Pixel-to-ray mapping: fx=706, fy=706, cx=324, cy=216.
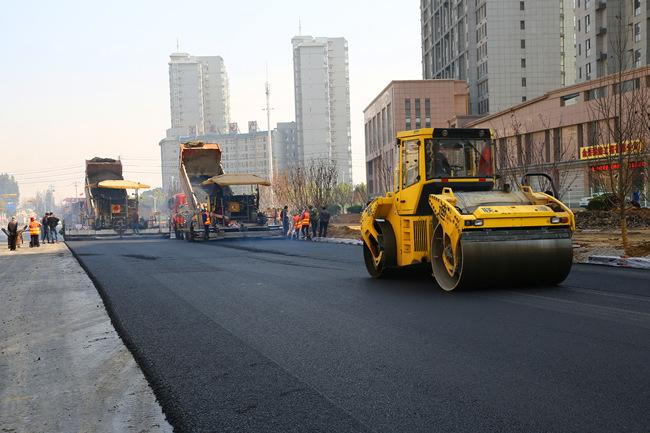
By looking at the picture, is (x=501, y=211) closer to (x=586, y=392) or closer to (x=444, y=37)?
(x=586, y=392)

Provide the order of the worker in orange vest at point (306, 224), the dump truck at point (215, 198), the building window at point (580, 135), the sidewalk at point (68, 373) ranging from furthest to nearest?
1. the building window at point (580, 135)
2. the worker in orange vest at point (306, 224)
3. the dump truck at point (215, 198)
4. the sidewalk at point (68, 373)

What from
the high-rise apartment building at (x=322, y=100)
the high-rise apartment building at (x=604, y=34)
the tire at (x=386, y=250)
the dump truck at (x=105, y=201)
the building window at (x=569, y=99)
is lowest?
the tire at (x=386, y=250)

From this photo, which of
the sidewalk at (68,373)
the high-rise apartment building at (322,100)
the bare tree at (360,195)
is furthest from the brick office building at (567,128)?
the high-rise apartment building at (322,100)

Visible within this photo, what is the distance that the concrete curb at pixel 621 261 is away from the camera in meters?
14.0

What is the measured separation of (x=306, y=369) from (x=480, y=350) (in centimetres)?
163

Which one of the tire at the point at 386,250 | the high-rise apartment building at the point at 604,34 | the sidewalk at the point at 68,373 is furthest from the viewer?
the high-rise apartment building at the point at 604,34

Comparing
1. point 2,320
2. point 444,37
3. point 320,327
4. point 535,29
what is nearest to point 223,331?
point 320,327

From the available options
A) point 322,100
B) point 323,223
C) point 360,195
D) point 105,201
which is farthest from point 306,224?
point 322,100

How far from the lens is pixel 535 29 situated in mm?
77125

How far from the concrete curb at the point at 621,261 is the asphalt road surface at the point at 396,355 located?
233 cm

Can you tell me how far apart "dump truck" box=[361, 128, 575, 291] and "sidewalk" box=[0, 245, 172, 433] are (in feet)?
16.3

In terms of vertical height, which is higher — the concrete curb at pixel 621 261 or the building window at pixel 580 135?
the building window at pixel 580 135

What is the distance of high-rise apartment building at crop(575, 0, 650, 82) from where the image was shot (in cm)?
5841

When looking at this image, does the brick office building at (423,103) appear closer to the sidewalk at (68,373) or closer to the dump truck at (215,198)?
the dump truck at (215,198)
